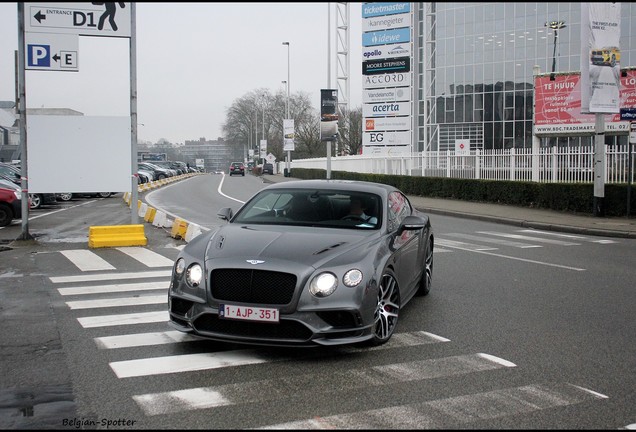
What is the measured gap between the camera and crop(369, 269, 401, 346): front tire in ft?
20.3

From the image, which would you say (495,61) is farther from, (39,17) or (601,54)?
(39,17)

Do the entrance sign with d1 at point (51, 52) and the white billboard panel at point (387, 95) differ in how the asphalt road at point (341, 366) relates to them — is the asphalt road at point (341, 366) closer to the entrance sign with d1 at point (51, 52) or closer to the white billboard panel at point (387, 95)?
the entrance sign with d1 at point (51, 52)

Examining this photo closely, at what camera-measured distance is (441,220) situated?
2116 cm


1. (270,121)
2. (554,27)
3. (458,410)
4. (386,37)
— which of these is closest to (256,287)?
(458,410)

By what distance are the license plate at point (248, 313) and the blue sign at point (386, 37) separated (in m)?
34.9

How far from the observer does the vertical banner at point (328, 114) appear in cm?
3966

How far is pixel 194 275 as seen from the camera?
5.96 meters

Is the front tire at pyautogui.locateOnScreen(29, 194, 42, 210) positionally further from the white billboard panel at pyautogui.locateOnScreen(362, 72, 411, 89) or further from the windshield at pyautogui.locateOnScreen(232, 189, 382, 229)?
the white billboard panel at pyautogui.locateOnScreen(362, 72, 411, 89)

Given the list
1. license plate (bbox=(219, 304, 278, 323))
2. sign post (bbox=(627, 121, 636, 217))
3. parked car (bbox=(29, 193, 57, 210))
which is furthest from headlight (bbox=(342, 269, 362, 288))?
parked car (bbox=(29, 193, 57, 210))

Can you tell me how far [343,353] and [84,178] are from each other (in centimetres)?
953

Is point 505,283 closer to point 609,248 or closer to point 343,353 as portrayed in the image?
point 343,353

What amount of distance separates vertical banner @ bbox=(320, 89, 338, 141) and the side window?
31.2 metres

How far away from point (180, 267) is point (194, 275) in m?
0.29

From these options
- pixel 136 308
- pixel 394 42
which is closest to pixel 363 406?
pixel 136 308
